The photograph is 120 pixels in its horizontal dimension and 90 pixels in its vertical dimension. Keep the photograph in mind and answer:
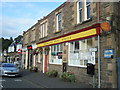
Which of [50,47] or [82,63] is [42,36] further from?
[82,63]

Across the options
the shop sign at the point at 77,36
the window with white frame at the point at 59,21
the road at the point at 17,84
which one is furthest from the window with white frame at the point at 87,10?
the road at the point at 17,84

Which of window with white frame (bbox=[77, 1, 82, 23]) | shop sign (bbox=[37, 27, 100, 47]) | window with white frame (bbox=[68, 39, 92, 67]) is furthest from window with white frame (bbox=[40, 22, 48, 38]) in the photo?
window with white frame (bbox=[77, 1, 82, 23])

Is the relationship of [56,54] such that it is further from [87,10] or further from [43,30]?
[87,10]

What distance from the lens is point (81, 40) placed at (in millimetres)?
12500

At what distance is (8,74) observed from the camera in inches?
618

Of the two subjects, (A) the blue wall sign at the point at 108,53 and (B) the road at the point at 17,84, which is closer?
(A) the blue wall sign at the point at 108,53

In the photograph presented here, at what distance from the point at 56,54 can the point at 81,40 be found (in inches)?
196

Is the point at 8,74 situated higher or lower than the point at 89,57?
lower

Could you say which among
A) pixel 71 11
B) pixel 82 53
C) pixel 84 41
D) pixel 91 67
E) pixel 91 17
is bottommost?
pixel 91 67

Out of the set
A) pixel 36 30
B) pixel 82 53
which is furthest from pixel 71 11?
pixel 36 30

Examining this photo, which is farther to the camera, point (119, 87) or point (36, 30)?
point (36, 30)

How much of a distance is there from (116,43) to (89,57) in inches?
101

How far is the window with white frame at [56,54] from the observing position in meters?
16.1

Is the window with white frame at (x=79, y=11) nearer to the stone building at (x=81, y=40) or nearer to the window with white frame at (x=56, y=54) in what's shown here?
the stone building at (x=81, y=40)
